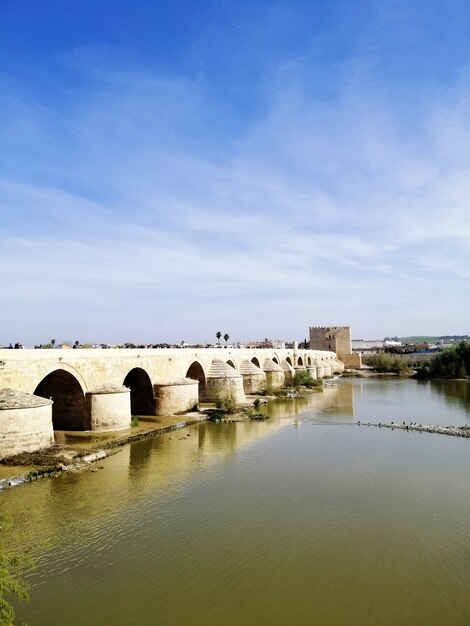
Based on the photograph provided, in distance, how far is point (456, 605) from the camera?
5781 millimetres

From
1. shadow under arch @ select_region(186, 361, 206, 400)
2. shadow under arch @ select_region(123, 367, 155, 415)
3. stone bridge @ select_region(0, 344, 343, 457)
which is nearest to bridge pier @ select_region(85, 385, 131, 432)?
stone bridge @ select_region(0, 344, 343, 457)

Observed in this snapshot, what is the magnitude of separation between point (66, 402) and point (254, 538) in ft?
33.0

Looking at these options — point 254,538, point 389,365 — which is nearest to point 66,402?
point 254,538

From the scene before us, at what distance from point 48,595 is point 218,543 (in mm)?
2576

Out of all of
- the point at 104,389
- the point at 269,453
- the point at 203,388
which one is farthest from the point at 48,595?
the point at 203,388

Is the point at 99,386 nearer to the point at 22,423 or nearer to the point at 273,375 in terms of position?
the point at 22,423

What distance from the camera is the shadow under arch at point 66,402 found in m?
15.5

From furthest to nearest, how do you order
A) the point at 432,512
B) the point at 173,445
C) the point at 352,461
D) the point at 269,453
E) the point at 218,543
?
the point at 173,445 < the point at 269,453 < the point at 352,461 < the point at 432,512 < the point at 218,543

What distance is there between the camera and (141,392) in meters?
19.9

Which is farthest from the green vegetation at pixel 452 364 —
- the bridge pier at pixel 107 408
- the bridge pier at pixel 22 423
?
the bridge pier at pixel 22 423

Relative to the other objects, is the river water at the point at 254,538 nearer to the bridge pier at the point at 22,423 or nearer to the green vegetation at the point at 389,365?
the bridge pier at the point at 22,423

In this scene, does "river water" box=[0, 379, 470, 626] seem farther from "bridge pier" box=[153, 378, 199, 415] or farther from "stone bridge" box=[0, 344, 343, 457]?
"bridge pier" box=[153, 378, 199, 415]

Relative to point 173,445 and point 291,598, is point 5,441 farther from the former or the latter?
point 291,598

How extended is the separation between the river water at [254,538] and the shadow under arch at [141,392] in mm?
6145
